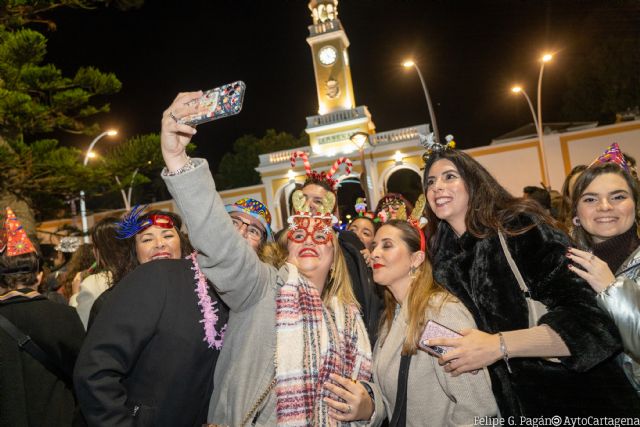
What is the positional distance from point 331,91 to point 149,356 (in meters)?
31.7

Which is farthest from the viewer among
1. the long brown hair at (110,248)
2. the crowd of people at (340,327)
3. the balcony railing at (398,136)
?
the balcony railing at (398,136)

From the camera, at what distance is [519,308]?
257 cm

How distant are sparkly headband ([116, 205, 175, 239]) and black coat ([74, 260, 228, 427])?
44.9 inches

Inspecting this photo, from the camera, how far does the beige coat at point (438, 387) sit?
2.61 m

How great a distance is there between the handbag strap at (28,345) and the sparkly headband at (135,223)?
2.92ft

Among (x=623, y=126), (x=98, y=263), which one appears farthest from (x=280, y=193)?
(x=98, y=263)

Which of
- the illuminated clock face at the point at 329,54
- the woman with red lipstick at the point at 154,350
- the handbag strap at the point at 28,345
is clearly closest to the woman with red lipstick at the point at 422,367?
the woman with red lipstick at the point at 154,350

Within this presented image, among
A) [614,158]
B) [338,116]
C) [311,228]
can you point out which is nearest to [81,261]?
[311,228]

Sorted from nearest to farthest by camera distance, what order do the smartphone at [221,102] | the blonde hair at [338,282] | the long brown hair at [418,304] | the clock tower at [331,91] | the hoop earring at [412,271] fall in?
1. the smartphone at [221,102]
2. the long brown hair at [418,304]
3. the blonde hair at [338,282]
4. the hoop earring at [412,271]
5. the clock tower at [331,91]

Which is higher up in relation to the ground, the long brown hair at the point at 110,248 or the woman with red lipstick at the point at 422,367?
the long brown hair at the point at 110,248

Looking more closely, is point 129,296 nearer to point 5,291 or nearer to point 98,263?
point 5,291

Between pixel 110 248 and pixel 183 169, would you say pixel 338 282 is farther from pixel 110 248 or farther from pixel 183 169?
pixel 110 248

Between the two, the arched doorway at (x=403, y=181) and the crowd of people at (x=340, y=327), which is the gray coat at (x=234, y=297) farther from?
the arched doorway at (x=403, y=181)

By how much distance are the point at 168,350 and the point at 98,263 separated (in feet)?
7.15
